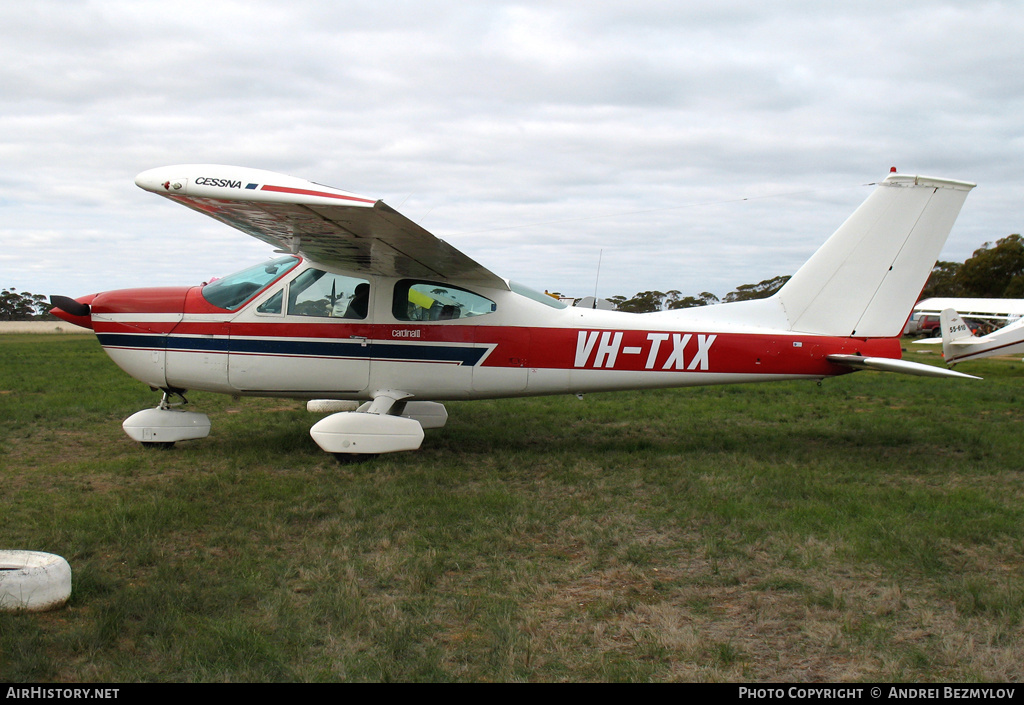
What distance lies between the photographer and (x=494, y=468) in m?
6.98

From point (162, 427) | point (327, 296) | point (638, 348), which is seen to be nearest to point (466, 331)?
point (327, 296)

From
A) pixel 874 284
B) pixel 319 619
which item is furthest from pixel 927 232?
pixel 319 619

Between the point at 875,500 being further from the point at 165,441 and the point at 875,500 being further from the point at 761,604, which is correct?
the point at 165,441

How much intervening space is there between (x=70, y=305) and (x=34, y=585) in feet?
16.5

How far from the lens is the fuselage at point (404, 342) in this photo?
24.7 ft

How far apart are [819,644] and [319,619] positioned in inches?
94.6

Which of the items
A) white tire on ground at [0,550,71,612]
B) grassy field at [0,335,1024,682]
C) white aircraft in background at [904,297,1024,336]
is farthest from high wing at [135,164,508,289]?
white aircraft in background at [904,297,1024,336]

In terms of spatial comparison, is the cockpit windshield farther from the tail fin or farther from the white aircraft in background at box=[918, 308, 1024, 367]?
the white aircraft in background at box=[918, 308, 1024, 367]

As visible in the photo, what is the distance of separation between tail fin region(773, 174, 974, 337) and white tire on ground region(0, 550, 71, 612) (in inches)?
275

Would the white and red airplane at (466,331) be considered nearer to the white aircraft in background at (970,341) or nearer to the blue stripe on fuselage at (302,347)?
the blue stripe on fuselage at (302,347)

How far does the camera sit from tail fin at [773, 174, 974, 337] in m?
7.41

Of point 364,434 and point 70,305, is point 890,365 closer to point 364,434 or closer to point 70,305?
point 364,434

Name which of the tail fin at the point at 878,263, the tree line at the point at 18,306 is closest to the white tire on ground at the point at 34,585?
the tail fin at the point at 878,263

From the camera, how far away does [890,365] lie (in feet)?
23.7
